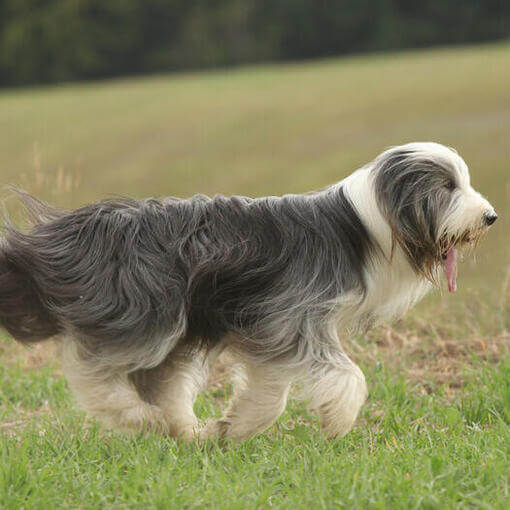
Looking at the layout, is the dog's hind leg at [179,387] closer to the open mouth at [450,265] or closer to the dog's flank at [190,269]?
the dog's flank at [190,269]

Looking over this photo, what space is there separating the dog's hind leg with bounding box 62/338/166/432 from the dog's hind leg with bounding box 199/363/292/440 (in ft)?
1.06

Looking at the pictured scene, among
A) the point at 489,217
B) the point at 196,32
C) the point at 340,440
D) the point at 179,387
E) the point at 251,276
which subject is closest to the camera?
the point at 489,217

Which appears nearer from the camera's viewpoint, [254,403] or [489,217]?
[489,217]

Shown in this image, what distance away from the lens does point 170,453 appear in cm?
348

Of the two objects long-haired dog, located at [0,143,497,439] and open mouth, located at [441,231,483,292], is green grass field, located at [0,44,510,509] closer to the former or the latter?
long-haired dog, located at [0,143,497,439]

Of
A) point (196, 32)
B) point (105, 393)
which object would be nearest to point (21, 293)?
point (105, 393)

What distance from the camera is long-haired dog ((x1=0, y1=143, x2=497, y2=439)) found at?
3.57 meters

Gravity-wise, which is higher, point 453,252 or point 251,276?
point 453,252

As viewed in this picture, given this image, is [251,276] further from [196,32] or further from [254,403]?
[196,32]

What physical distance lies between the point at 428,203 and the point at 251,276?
30.9 inches

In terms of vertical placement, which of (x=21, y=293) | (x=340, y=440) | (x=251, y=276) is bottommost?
(x=340, y=440)

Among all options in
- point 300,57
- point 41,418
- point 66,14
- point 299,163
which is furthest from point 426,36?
point 41,418

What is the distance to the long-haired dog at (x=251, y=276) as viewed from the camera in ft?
11.7

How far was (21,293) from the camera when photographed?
12.1 feet
